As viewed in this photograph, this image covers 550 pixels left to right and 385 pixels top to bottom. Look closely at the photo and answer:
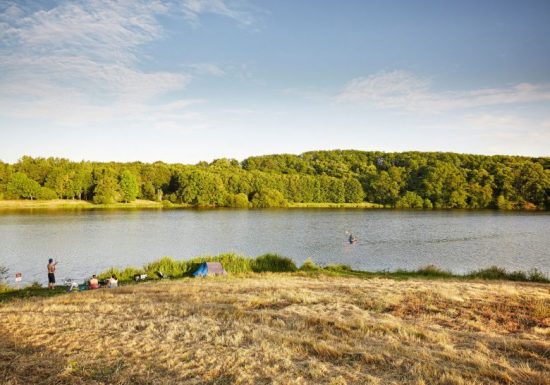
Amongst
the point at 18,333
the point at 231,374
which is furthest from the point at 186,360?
the point at 18,333

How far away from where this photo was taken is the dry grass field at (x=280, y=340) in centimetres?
696

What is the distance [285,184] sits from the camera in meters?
136

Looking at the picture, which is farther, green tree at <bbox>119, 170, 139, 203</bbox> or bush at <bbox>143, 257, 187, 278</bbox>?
green tree at <bbox>119, 170, 139, 203</bbox>

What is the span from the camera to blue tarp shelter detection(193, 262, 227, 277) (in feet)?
80.4

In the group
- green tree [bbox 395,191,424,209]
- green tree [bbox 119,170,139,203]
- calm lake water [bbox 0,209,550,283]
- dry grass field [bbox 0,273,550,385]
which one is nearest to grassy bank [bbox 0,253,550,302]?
calm lake water [bbox 0,209,550,283]

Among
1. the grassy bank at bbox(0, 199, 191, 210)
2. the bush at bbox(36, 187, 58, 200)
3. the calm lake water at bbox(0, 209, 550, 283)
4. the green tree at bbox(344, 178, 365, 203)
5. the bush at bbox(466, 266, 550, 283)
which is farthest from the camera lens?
the green tree at bbox(344, 178, 365, 203)

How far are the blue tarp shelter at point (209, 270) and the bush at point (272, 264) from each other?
9.96 feet

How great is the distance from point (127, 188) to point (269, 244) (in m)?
79.9

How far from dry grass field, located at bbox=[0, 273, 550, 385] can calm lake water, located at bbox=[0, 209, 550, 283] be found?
1951cm

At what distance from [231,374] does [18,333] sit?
5413mm

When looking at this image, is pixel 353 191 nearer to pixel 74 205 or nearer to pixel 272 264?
pixel 74 205

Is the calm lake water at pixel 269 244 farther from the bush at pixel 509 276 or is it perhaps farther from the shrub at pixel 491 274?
the bush at pixel 509 276

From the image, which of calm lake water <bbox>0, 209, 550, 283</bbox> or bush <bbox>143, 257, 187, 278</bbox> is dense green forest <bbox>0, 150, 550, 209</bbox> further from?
bush <bbox>143, 257, 187, 278</bbox>

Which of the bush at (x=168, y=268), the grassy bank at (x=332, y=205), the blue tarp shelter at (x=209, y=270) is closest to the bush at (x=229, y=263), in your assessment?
the bush at (x=168, y=268)
